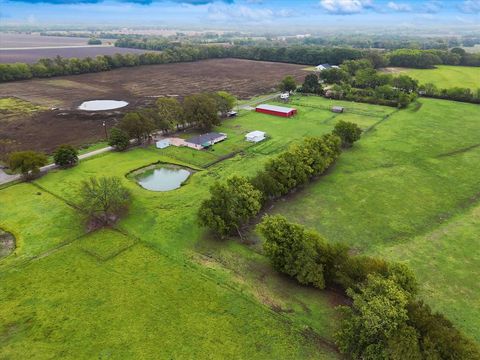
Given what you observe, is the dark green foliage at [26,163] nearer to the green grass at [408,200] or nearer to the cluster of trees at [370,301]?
the green grass at [408,200]

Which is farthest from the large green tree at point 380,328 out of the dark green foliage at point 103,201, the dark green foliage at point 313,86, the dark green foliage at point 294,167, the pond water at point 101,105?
the dark green foliage at point 313,86

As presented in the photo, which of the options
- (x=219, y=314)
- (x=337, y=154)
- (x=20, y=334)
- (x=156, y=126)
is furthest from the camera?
(x=156, y=126)

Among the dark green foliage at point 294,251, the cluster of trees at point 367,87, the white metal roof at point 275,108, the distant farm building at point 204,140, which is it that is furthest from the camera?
the cluster of trees at point 367,87

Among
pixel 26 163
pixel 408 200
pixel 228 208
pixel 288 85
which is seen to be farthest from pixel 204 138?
pixel 288 85

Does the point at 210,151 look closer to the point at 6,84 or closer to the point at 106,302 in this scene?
the point at 106,302

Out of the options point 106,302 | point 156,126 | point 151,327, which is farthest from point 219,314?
point 156,126

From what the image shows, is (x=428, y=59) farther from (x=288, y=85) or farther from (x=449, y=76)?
(x=288, y=85)

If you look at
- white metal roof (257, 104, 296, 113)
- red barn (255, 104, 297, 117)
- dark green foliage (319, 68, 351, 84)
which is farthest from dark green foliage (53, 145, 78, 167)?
dark green foliage (319, 68, 351, 84)
